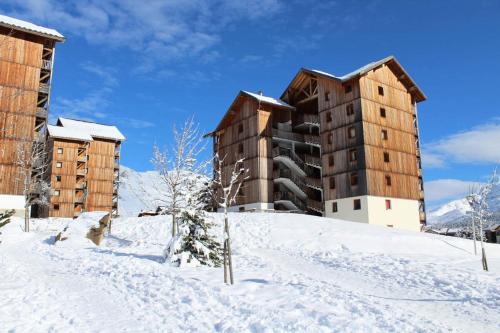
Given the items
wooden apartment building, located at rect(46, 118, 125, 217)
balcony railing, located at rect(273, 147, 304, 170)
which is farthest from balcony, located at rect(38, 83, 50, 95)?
balcony railing, located at rect(273, 147, 304, 170)

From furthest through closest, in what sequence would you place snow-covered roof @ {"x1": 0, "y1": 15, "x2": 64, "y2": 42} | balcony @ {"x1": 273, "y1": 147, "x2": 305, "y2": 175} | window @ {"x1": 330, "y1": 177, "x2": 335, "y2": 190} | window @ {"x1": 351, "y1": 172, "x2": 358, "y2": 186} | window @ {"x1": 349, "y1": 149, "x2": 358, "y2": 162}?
balcony @ {"x1": 273, "y1": 147, "x2": 305, "y2": 175} → snow-covered roof @ {"x1": 0, "y1": 15, "x2": 64, "y2": 42} → window @ {"x1": 330, "y1": 177, "x2": 335, "y2": 190} → window @ {"x1": 349, "y1": 149, "x2": 358, "y2": 162} → window @ {"x1": 351, "y1": 172, "x2": 358, "y2": 186}

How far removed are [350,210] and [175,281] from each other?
2937cm

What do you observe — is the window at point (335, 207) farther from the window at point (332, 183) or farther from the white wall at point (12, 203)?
the white wall at point (12, 203)

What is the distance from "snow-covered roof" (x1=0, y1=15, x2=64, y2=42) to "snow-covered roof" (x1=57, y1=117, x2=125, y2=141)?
60.2 feet

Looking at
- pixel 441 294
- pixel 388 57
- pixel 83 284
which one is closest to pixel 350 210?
pixel 388 57

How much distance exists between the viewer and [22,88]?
1738 inches

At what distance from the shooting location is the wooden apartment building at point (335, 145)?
140 ft

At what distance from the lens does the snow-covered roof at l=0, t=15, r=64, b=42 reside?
153ft

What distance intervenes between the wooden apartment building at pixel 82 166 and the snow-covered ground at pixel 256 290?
110 feet

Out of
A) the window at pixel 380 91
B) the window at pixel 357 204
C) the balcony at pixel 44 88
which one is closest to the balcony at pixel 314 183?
the window at pixel 357 204

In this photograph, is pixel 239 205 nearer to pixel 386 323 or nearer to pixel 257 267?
pixel 257 267

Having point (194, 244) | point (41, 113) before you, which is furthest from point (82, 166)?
point (194, 244)

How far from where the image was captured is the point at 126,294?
13.9 metres

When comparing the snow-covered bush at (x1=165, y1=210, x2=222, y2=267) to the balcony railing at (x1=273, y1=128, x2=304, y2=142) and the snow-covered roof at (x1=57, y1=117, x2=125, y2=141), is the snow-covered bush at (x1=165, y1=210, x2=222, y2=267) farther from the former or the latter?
the snow-covered roof at (x1=57, y1=117, x2=125, y2=141)
